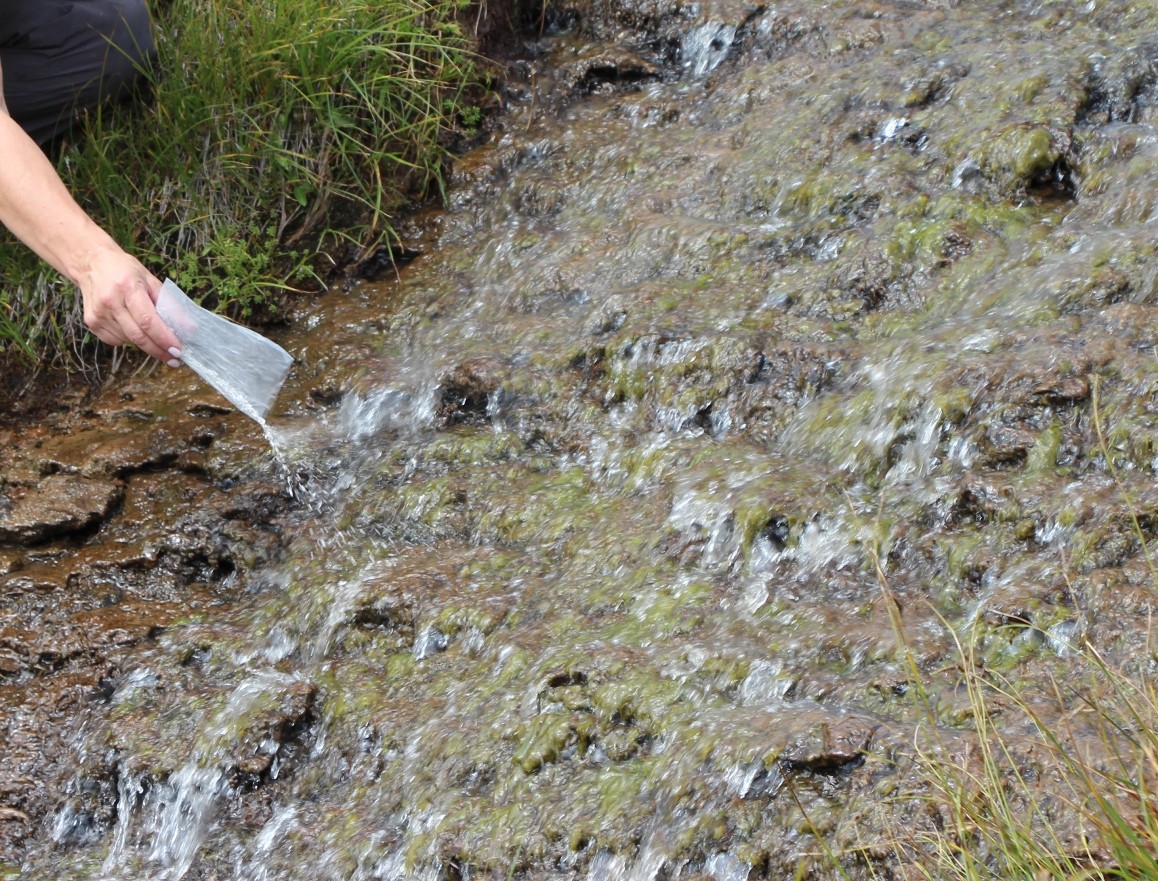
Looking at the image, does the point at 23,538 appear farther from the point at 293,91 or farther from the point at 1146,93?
the point at 1146,93

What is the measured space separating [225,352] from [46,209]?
57 cm

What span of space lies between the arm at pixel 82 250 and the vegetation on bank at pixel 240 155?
205cm

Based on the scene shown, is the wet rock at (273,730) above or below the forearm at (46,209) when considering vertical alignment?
below

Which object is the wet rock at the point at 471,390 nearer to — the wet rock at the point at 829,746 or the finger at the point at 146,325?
the finger at the point at 146,325

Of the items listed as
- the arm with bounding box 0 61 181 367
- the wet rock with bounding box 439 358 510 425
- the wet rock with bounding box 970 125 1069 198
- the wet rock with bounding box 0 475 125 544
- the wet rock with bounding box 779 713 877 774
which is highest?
the arm with bounding box 0 61 181 367

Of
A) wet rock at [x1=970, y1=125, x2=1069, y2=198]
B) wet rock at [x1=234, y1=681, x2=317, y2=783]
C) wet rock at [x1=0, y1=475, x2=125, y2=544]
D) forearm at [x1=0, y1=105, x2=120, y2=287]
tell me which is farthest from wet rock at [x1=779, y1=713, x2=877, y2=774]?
wet rock at [x1=0, y1=475, x2=125, y2=544]

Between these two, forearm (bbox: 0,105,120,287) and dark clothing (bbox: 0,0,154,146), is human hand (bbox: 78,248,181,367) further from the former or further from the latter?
dark clothing (bbox: 0,0,154,146)

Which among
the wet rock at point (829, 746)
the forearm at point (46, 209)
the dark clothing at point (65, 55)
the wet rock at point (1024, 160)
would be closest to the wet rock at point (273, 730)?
the forearm at point (46, 209)

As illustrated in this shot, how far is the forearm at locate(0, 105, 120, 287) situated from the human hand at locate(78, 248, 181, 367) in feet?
0.08

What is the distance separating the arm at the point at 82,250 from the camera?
9.49 feet

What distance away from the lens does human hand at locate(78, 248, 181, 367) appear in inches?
113

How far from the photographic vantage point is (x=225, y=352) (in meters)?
3.29

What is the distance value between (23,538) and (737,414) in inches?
98.6

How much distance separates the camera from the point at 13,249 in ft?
16.1
